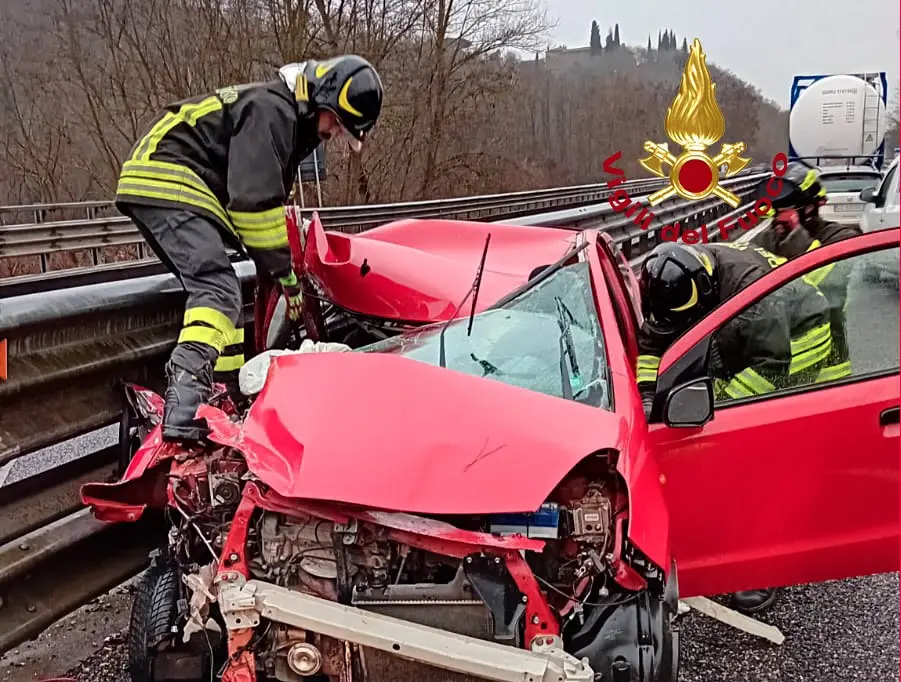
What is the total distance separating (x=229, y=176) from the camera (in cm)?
345

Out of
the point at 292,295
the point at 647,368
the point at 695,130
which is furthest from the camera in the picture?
the point at 695,130

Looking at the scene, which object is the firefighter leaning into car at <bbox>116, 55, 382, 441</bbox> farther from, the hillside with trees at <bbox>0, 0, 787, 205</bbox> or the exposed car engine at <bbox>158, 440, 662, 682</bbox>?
the hillside with trees at <bbox>0, 0, 787, 205</bbox>

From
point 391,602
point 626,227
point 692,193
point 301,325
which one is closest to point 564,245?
point 692,193

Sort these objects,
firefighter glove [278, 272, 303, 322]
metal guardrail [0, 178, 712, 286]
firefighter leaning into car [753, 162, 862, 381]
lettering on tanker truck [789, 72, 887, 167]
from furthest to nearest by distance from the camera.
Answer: lettering on tanker truck [789, 72, 887, 167] < metal guardrail [0, 178, 712, 286] < firefighter leaning into car [753, 162, 862, 381] < firefighter glove [278, 272, 303, 322]

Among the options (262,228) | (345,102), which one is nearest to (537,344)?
(262,228)

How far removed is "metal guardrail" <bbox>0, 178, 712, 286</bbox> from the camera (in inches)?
533

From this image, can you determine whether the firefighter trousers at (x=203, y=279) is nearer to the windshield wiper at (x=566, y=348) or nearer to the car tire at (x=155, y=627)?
the car tire at (x=155, y=627)

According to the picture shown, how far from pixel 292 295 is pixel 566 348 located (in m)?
1.53

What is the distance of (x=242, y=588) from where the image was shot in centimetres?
204

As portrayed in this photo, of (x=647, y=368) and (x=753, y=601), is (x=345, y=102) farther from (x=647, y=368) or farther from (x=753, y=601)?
(x=753, y=601)

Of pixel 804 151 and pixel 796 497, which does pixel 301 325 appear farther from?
pixel 804 151

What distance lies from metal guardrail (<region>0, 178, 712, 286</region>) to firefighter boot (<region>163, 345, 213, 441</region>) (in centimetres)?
962

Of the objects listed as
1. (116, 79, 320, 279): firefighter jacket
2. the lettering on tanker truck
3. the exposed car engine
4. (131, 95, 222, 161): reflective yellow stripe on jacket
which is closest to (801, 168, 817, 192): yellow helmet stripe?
(116, 79, 320, 279): firefighter jacket

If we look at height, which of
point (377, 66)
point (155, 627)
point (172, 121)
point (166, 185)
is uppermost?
point (377, 66)
